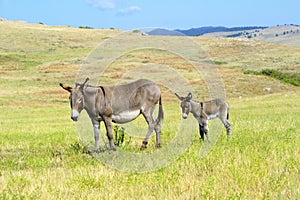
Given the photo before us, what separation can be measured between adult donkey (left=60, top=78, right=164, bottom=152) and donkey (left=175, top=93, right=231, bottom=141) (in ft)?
3.11

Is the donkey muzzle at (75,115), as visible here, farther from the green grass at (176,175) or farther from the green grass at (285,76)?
the green grass at (285,76)

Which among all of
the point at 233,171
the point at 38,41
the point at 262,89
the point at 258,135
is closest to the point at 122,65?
the point at 262,89

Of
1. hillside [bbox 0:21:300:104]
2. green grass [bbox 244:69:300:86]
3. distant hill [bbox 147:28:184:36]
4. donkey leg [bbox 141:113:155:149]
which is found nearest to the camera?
distant hill [bbox 147:28:184:36]

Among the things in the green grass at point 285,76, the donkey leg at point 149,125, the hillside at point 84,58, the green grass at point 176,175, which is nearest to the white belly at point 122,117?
the donkey leg at point 149,125

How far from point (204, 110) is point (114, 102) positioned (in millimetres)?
3803

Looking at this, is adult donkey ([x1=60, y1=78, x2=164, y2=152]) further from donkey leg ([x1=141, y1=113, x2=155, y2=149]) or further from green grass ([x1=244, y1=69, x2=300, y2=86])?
green grass ([x1=244, y1=69, x2=300, y2=86])

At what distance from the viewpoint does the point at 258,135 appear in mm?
15102

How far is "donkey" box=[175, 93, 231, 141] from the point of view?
1445 cm

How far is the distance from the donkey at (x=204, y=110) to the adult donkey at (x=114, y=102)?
3.11ft

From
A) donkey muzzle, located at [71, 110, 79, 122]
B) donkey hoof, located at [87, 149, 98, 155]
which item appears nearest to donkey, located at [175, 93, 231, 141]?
donkey hoof, located at [87, 149, 98, 155]

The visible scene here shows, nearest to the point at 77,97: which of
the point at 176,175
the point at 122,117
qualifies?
the point at 122,117

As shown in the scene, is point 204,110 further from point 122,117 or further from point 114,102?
point 114,102

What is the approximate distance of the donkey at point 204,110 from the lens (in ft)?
47.4

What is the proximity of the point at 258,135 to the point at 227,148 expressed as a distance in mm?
2757
